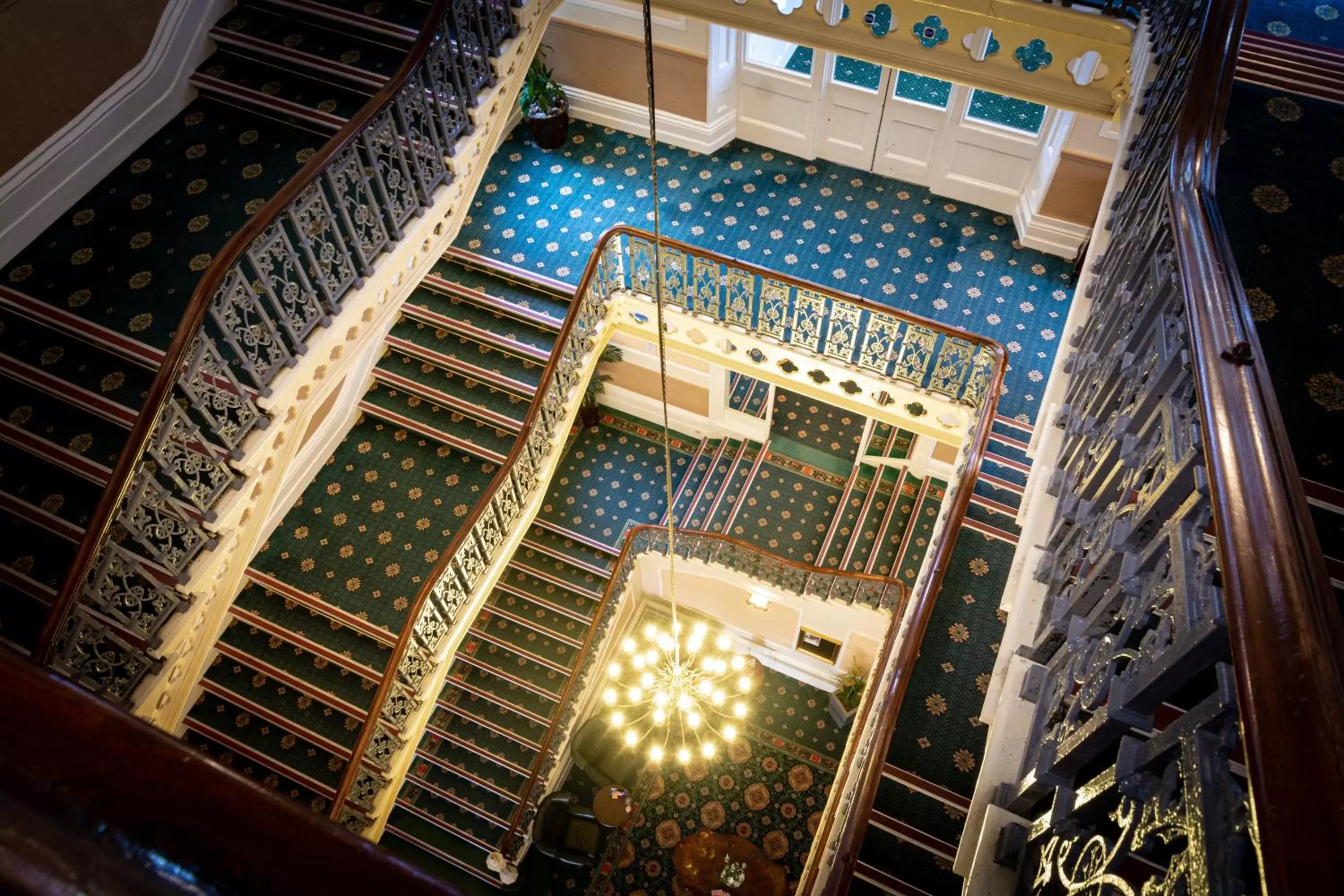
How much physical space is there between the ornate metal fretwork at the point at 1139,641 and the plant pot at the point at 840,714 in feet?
22.7

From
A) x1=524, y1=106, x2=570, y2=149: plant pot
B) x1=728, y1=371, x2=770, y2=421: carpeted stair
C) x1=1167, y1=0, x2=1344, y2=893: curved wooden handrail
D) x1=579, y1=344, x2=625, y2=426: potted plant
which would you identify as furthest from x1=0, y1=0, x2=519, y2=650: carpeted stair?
x1=728, y1=371, x2=770, y2=421: carpeted stair

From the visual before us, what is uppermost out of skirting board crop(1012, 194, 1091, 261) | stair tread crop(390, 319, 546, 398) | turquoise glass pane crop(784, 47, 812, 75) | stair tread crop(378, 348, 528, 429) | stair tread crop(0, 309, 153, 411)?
turquoise glass pane crop(784, 47, 812, 75)

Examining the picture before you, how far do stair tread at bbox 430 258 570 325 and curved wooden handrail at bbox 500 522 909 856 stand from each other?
2.41 metres

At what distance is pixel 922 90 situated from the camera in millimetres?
8250

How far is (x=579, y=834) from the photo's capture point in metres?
8.96

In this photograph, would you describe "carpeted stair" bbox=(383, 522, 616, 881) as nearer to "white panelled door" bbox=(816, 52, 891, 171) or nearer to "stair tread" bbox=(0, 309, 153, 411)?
"stair tread" bbox=(0, 309, 153, 411)

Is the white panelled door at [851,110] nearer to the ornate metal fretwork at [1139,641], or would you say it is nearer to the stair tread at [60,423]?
the ornate metal fretwork at [1139,641]

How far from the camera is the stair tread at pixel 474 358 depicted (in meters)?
7.79

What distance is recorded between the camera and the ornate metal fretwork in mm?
1602

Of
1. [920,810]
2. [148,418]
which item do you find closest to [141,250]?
[148,418]

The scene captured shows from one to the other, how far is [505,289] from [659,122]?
260 centimetres

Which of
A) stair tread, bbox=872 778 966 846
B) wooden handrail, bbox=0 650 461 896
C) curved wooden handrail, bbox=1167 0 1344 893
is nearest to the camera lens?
wooden handrail, bbox=0 650 461 896

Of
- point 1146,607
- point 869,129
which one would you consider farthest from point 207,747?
point 869,129

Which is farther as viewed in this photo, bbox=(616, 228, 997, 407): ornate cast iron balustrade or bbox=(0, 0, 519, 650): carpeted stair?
bbox=(616, 228, 997, 407): ornate cast iron balustrade
